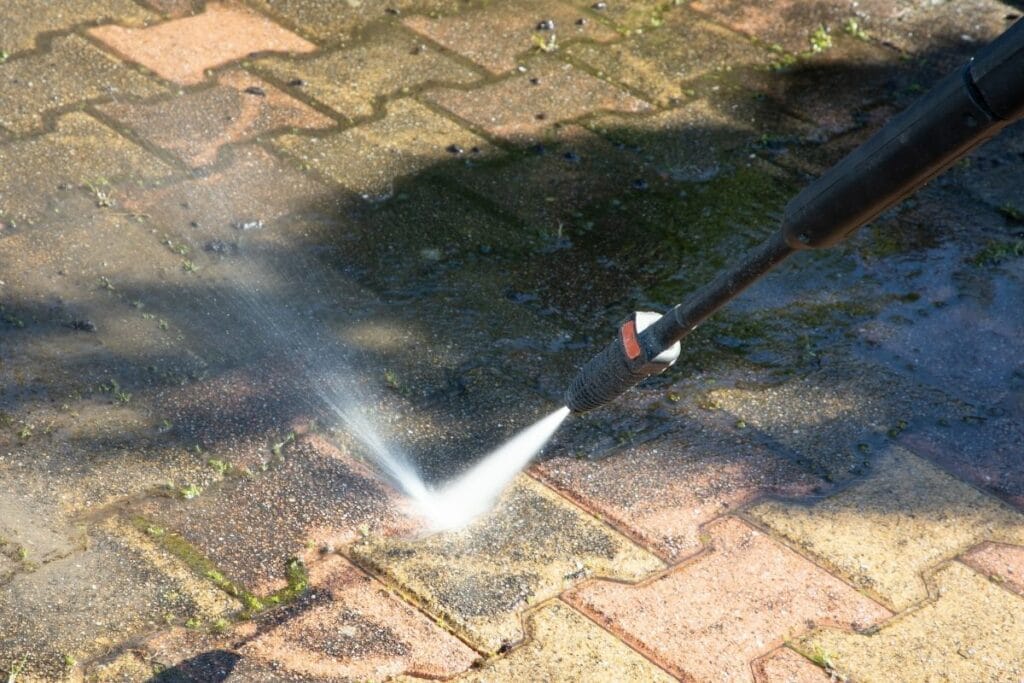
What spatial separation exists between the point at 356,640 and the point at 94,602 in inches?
22.5

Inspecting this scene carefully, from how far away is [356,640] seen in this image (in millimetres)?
2873

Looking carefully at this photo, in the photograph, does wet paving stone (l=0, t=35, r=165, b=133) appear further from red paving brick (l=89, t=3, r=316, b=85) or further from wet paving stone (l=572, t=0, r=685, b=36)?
wet paving stone (l=572, t=0, r=685, b=36)

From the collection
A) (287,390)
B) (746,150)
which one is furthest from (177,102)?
(746,150)

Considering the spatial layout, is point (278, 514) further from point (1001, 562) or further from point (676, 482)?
point (1001, 562)

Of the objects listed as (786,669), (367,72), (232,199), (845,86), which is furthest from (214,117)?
(786,669)

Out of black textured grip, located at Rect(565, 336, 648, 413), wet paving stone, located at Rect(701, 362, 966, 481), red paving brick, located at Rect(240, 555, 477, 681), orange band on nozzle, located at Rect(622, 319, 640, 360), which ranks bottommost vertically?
red paving brick, located at Rect(240, 555, 477, 681)

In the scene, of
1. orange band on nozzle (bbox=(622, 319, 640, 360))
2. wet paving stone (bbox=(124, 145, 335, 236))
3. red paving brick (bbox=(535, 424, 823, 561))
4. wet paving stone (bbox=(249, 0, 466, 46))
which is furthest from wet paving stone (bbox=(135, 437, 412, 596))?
wet paving stone (bbox=(249, 0, 466, 46))

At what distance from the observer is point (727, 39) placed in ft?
19.1

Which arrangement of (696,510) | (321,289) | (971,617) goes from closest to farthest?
(971,617), (696,510), (321,289)

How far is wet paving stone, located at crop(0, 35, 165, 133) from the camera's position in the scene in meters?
4.76

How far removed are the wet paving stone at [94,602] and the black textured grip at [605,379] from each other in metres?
0.92

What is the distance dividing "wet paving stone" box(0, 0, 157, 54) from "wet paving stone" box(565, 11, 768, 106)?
5.85 ft

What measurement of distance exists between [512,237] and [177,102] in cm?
140

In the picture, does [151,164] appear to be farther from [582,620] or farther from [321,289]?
[582,620]
